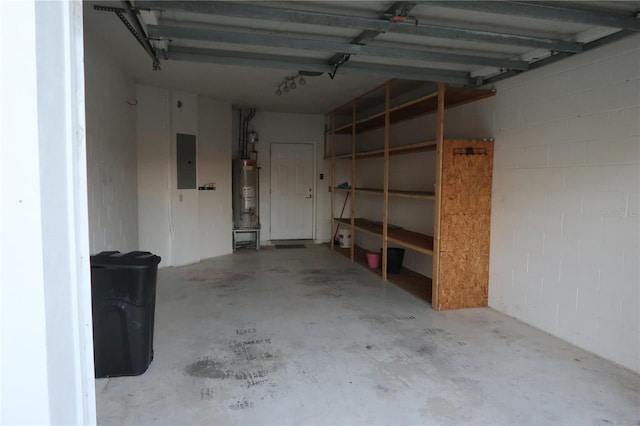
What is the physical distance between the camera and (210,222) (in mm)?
7219

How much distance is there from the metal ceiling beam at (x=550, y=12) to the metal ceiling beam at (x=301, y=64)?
64.0 inches

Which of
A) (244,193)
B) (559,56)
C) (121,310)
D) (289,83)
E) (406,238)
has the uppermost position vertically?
(289,83)

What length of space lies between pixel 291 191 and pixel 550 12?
634 cm

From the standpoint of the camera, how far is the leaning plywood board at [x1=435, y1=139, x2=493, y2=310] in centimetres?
434

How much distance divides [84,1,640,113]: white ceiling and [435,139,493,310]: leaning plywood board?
0.90 metres

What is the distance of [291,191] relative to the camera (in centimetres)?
860

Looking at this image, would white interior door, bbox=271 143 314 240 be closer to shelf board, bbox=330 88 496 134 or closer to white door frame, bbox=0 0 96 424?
shelf board, bbox=330 88 496 134

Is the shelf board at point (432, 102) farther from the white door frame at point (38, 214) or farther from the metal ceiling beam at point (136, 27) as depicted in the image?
the white door frame at point (38, 214)

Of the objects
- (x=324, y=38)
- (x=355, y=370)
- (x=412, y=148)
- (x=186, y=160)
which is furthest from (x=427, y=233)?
(x=186, y=160)

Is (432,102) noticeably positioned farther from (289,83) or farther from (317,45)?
(317,45)

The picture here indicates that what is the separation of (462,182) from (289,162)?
4.76 metres

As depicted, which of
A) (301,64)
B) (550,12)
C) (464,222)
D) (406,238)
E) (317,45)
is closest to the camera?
(550,12)

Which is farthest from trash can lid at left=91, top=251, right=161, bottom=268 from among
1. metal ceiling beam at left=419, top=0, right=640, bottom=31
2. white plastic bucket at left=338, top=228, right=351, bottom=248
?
white plastic bucket at left=338, top=228, right=351, bottom=248

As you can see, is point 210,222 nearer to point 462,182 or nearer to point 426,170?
point 426,170
